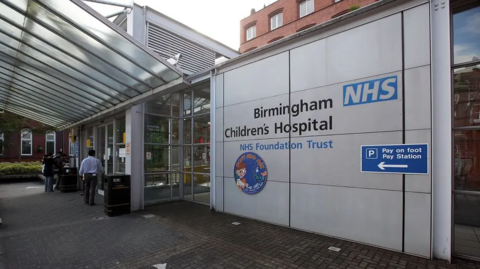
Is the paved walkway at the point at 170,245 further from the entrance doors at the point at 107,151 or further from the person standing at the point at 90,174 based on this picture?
the entrance doors at the point at 107,151

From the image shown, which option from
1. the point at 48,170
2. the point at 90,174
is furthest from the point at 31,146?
the point at 90,174

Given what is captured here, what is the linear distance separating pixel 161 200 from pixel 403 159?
7422 millimetres

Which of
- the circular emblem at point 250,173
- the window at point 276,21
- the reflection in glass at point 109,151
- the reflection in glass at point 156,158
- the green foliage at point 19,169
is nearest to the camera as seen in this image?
the circular emblem at point 250,173

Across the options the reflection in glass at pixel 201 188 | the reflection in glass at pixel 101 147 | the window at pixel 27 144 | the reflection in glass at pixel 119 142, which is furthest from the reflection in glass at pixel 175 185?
the window at pixel 27 144

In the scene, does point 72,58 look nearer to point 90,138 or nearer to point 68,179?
point 90,138

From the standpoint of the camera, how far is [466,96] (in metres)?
4.29

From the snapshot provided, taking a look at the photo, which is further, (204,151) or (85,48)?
(204,151)

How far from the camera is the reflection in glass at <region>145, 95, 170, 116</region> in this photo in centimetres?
862

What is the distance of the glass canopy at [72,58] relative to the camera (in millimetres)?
4637

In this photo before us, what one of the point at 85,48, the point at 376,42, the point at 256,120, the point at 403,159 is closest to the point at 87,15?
the point at 85,48

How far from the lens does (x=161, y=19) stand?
937 cm

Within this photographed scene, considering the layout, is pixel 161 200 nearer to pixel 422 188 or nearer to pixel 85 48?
pixel 85 48

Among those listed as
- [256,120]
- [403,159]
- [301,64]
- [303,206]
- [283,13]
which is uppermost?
[283,13]

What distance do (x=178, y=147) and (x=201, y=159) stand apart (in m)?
1.12
